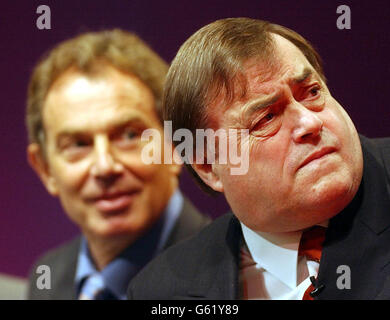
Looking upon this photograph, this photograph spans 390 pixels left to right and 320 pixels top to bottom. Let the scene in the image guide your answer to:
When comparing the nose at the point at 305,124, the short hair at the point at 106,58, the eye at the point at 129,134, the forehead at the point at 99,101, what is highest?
the short hair at the point at 106,58

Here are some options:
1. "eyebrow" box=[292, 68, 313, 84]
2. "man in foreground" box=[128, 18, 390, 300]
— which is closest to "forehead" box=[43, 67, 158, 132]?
"man in foreground" box=[128, 18, 390, 300]

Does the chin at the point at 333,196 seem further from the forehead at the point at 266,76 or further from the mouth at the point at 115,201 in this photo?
the mouth at the point at 115,201

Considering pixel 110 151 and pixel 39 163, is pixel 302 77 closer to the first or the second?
pixel 110 151

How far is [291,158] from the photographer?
139 cm

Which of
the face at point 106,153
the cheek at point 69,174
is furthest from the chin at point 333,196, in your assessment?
the cheek at point 69,174

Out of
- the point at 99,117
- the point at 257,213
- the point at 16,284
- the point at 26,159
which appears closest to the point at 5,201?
the point at 26,159

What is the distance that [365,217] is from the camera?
144 centimetres

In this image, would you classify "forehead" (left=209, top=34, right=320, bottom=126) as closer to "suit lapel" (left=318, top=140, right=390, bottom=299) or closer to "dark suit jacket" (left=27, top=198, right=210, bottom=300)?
"suit lapel" (left=318, top=140, right=390, bottom=299)

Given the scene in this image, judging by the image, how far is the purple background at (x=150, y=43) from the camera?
1688 millimetres

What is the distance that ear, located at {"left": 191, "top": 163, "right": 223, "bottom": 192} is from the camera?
1.55 m

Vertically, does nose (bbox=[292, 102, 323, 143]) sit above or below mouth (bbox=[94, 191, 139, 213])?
above

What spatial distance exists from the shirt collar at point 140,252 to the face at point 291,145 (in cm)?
59

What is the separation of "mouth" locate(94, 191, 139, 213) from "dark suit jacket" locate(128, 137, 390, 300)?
0.37 m
